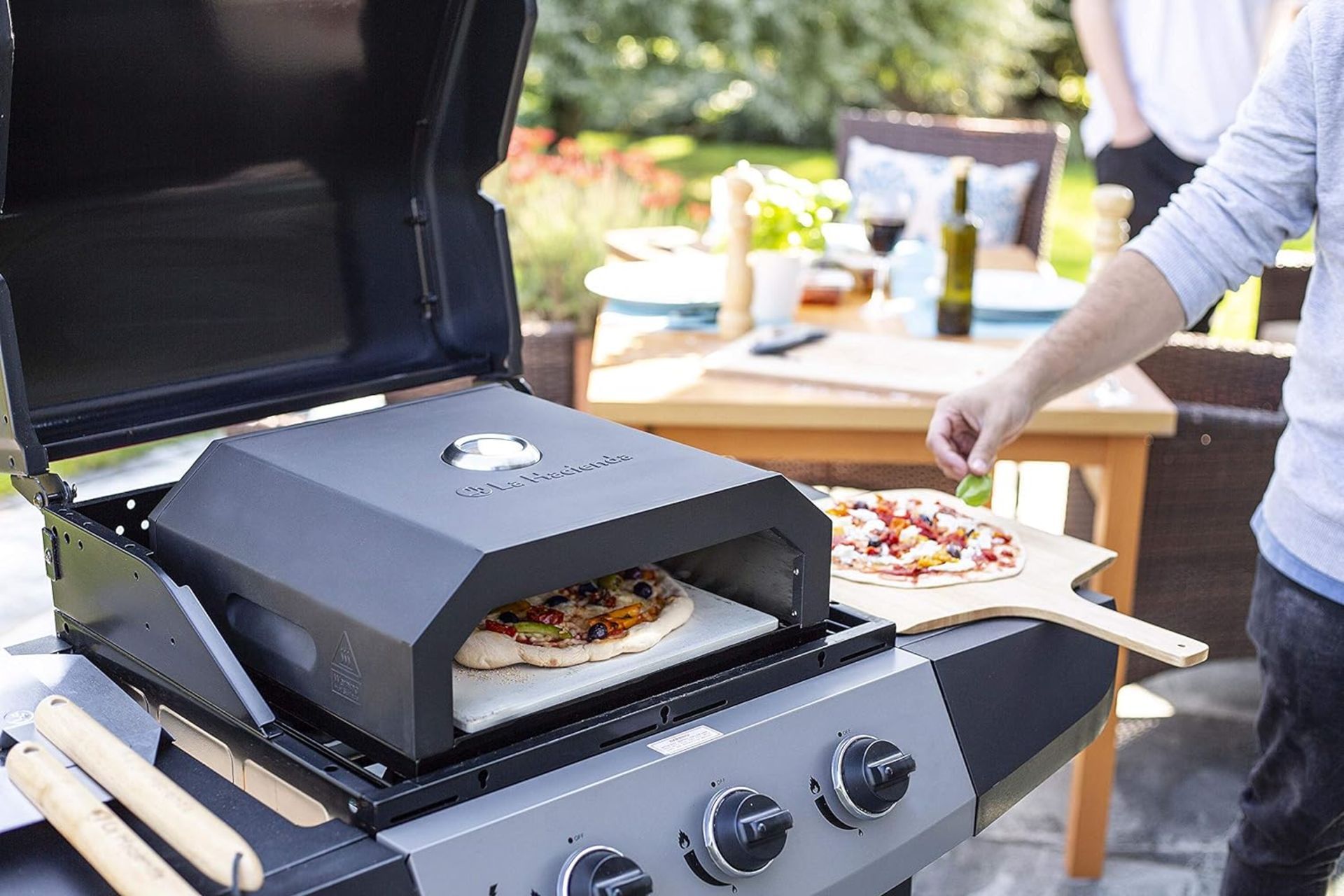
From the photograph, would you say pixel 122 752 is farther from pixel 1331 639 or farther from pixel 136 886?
pixel 1331 639

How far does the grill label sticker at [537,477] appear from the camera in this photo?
1.13 m

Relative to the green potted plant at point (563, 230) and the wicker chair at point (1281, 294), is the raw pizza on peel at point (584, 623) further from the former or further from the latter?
the wicker chair at point (1281, 294)

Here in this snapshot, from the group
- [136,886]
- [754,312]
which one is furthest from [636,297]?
[136,886]

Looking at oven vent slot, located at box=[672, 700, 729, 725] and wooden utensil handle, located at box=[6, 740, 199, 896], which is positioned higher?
wooden utensil handle, located at box=[6, 740, 199, 896]

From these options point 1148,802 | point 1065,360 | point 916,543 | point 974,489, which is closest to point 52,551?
point 916,543

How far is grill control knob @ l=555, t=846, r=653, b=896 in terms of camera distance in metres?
0.98

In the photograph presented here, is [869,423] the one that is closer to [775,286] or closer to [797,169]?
[775,286]

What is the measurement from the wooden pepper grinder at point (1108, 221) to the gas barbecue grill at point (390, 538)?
130 cm

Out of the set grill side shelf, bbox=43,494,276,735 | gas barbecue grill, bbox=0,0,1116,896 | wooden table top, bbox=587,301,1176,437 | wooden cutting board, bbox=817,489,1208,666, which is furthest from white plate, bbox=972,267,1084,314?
grill side shelf, bbox=43,494,276,735

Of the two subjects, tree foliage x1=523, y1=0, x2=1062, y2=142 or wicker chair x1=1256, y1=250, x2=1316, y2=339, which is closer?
wicker chair x1=1256, y1=250, x2=1316, y2=339

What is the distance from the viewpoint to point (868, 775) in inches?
46.1

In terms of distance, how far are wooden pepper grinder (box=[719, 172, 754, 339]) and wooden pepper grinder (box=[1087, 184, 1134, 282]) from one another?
69 cm

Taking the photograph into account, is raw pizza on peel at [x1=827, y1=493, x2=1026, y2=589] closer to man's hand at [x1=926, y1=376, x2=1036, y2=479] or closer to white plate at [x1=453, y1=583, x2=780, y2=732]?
man's hand at [x1=926, y1=376, x2=1036, y2=479]

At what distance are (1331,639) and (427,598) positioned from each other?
1.23m
